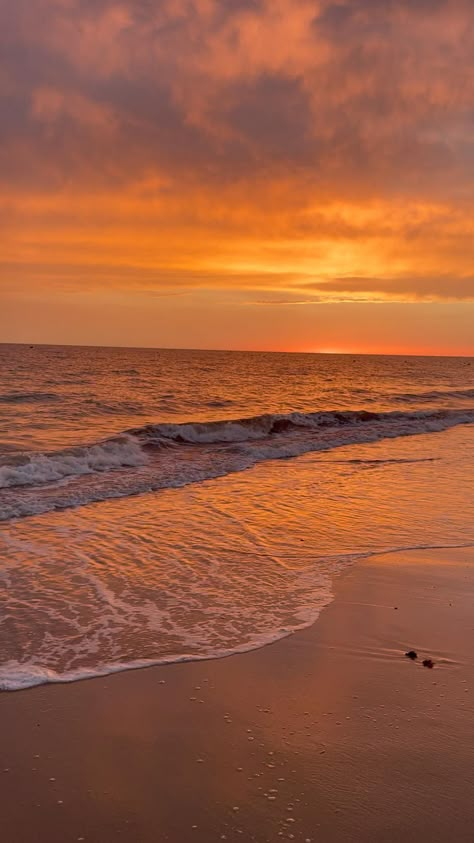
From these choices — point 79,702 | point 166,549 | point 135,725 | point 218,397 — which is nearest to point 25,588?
point 166,549

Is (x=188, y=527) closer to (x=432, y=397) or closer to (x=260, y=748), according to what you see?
(x=260, y=748)

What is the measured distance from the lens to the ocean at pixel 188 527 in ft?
19.5

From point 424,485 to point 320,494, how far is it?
93.8 inches

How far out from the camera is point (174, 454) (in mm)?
18547

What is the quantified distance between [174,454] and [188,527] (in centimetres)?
875

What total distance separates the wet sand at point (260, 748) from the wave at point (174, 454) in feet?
21.6

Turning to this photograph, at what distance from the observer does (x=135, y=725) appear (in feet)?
14.2

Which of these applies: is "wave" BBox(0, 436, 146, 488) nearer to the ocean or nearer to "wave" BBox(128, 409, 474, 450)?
the ocean

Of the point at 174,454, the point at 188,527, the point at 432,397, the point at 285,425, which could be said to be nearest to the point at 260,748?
the point at 188,527

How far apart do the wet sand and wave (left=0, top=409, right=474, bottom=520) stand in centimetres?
657

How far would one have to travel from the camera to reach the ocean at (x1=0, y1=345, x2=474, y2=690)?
5.95 metres

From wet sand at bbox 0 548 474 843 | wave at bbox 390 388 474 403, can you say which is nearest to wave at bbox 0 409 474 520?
wet sand at bbox 0 548 474 843

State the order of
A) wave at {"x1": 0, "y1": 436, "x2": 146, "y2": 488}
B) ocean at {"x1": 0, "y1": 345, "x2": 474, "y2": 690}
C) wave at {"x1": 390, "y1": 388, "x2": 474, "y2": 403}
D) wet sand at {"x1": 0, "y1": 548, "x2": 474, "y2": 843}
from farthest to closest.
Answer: wave at {"x1": 390, "y1": 388, "x2": 474, "y2": 403} → wave at {"x1": 0, "y1": 436, "x2": 146, "y2": 488} → ocean at {"x1": 0, "y1": 345, "x2": 474, "y2": 690} → wet sand at {"x1": 0, "y1": 548, "x2": 474, "y2": 843}

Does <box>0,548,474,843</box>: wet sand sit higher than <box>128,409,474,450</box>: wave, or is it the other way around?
<box>128,409,474,450</box>: wave
